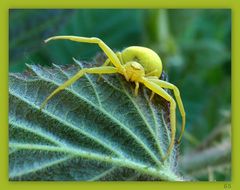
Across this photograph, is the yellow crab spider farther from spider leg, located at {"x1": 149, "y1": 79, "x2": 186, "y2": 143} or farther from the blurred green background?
the blurred green background

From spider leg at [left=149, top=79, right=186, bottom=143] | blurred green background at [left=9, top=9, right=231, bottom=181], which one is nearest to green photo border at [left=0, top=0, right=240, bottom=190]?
blurred green background at [left=9, top=9, right=231, bottom=181]

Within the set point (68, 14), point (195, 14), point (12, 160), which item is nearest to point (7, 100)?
point (12, 160)

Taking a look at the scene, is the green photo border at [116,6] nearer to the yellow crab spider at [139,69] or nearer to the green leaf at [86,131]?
the green leaf at [86,131]

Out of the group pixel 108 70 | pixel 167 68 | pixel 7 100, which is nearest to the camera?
pixel 108 70

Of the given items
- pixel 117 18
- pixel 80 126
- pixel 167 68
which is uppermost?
pixel 117 18

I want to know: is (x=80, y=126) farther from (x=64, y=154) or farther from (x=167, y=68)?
(x=167, y=68)

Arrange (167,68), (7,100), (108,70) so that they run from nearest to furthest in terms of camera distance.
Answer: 1. (108,70)
2. (7,100)
3. (167,68)

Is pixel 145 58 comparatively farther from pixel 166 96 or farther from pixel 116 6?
pixel 116 6

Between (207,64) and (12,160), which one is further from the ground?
(207,64)
